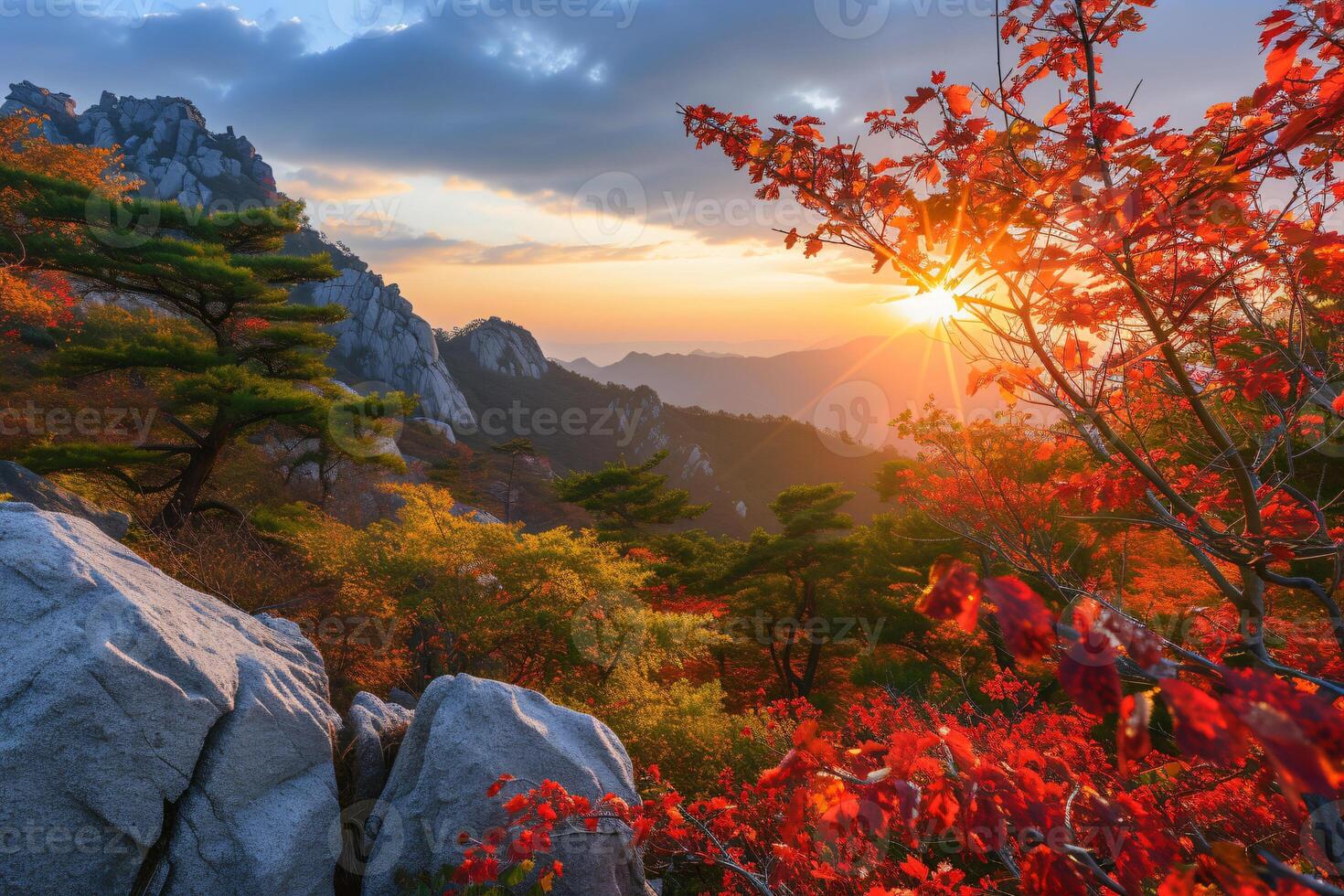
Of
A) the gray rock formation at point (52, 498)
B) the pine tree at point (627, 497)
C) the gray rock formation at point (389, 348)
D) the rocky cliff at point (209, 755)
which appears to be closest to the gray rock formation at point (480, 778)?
the rocky cliff at point (209, 755)

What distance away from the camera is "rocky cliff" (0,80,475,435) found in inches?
2272

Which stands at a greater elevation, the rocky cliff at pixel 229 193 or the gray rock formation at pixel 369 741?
the rocky cliff at pixel 229 193

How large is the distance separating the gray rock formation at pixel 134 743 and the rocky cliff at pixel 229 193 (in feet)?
172

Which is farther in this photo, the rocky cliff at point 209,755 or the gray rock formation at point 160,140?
the gray rock formation at point 160,140

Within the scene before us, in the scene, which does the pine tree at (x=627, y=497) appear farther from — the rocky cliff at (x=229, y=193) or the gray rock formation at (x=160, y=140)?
the gray rock formation at (x=160, y=140)

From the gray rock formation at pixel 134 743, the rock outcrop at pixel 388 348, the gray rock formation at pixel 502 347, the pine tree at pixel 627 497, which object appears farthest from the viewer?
the gray rock formation at pixel 502 347

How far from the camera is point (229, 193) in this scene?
211ft

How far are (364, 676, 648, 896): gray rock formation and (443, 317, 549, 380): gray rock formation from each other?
253ft

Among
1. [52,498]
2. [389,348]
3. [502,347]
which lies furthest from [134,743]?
[502,347]

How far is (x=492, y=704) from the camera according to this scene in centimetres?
523

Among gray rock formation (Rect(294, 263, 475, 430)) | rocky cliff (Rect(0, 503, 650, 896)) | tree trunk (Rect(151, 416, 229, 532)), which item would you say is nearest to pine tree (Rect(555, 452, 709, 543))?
tree trunk (Rect(151, 416, 229, 532))

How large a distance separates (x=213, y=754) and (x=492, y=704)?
2.03 metres

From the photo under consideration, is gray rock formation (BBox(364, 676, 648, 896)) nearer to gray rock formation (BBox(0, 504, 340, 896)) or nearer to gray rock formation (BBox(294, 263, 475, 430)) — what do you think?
gray rock formation (BBox(0, 504, 340, 896))

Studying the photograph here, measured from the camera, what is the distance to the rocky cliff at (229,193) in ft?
189
